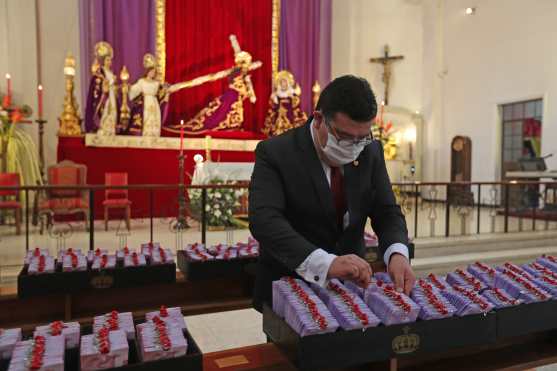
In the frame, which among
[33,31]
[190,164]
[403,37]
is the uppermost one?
[403,37]

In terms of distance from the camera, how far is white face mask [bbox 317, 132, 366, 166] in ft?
5.11

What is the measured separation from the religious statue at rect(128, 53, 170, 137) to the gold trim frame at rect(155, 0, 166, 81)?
87.0 inches

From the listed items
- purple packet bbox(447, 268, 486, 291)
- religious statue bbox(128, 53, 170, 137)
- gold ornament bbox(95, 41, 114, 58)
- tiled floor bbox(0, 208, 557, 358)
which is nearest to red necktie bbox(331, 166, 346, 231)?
purple packet bbox(447, 268, 486, 291)

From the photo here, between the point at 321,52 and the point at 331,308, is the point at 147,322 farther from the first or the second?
the point at 321,52

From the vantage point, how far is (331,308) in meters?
1.42

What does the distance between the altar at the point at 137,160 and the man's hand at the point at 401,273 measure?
6190 mm

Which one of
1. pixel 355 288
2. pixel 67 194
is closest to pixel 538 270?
pixel 355 288

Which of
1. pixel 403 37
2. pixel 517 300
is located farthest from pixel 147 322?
pixel 403 37

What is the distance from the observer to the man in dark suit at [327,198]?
1453 mm

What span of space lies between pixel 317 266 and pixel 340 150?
0.40 metres

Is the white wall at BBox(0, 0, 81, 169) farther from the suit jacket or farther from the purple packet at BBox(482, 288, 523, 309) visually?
the purple packet at BBox(482, 288, 523, 309)

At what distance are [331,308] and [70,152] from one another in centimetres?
733

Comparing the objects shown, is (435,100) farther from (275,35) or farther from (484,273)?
(484,273)

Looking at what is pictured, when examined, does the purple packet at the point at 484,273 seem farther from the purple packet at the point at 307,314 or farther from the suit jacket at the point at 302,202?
the purple packet at the point at 307,314
